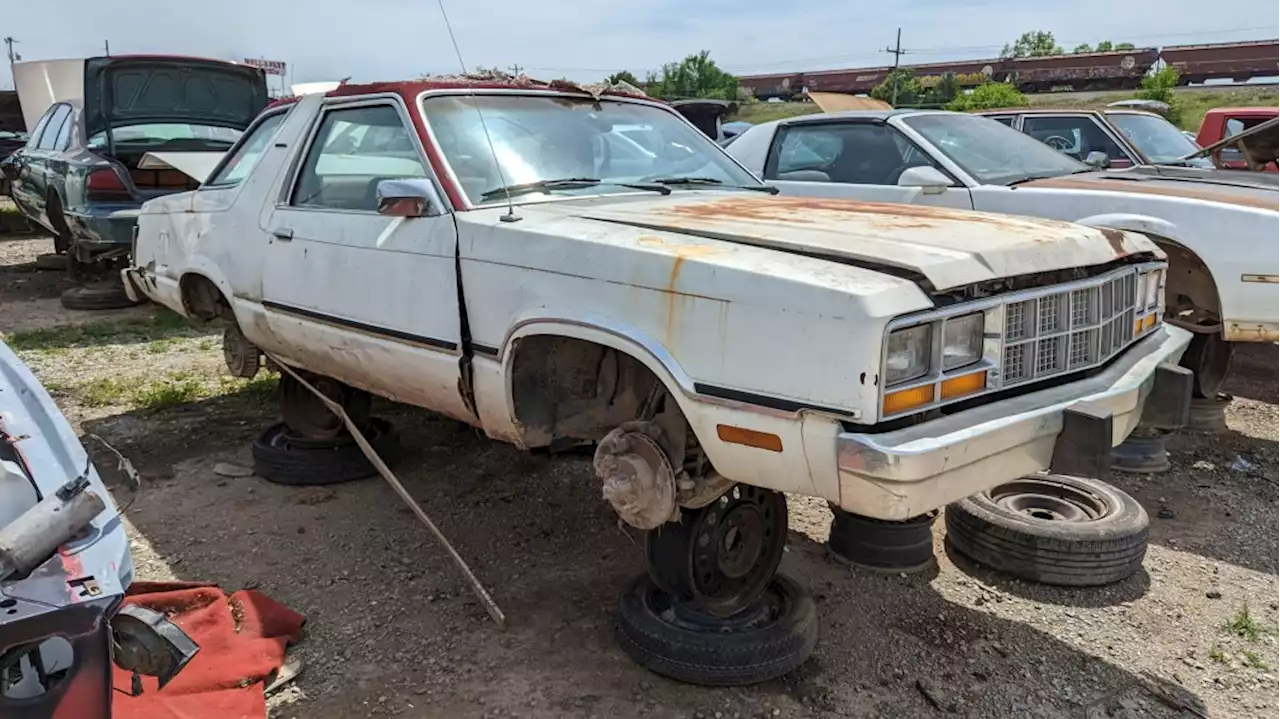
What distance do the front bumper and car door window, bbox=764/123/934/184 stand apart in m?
3.49

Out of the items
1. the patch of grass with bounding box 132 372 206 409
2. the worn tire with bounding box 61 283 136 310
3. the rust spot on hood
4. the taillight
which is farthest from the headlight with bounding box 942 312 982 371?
the worn tire with bounding box 61 283 136 310

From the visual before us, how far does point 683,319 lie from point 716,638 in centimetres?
109

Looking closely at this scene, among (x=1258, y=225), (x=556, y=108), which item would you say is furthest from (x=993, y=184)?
(x=556, y=108)

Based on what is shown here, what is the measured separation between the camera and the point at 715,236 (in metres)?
2.97

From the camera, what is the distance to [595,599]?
3676 millimetres

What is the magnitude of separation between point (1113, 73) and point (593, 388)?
40.3 metres

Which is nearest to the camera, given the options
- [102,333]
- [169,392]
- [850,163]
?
[169,392]

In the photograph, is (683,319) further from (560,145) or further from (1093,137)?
(1093,137)

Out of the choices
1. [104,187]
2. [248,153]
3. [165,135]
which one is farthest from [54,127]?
[248,153]

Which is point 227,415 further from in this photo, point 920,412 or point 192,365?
point 920,412

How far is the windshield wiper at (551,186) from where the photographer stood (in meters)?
3.58

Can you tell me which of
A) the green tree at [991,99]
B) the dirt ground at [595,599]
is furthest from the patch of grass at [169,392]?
the green tree at [991,99]

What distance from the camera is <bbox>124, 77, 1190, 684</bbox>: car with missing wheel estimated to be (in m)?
2.52

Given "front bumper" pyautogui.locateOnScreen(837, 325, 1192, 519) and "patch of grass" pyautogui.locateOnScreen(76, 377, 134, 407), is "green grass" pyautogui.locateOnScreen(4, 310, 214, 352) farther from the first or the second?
"front bumper" pyautogui.locateOnScreen(837, 325, 1192, 519)
